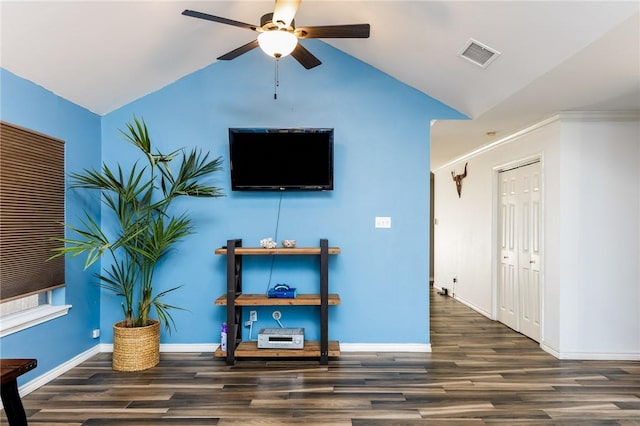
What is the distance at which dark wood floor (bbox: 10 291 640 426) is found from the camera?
104 inches

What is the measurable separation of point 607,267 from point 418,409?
2.37 metres

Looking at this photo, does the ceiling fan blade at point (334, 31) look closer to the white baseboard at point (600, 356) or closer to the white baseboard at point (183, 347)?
the white baseboard at point (183, 347)

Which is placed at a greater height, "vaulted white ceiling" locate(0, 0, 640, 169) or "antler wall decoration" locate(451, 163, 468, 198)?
"vaulted white ceiling" locate(0, 0, 640, 169)

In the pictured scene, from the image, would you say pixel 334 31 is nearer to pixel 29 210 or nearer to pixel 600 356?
pixel 29 210

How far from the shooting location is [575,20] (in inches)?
91.4

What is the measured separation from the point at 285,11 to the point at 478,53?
1.60m

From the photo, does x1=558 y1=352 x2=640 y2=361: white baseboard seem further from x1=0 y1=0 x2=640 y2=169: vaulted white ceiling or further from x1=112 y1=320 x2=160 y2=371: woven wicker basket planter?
x1=112 y1=320 x2=160 y2=371: woven wicker basket planter

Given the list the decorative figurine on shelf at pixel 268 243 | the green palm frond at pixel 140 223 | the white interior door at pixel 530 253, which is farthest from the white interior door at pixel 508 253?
the green palm frond at pixel 140 223

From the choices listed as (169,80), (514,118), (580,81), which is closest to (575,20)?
(580,81)

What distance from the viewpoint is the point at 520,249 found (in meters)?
4.78

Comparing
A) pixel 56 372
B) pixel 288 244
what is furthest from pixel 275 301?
pixel 56 372

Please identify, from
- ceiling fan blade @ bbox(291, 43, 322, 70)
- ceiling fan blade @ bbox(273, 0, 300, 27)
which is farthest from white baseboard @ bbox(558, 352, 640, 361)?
ceiling fan blade @ bbox(273, 0, 300, 27)

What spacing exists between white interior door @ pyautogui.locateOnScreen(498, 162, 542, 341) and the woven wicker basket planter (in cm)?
384

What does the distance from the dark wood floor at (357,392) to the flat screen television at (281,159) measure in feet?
5.37
